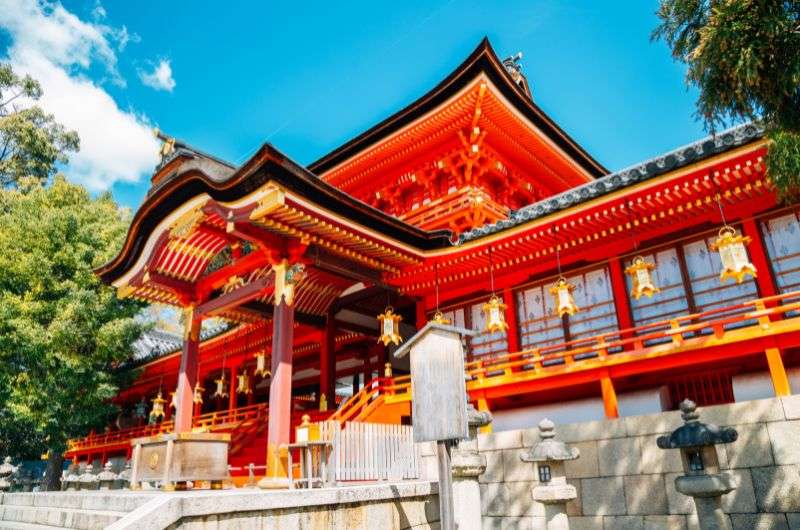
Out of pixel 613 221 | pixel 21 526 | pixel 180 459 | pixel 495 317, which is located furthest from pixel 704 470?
pixel 21 526

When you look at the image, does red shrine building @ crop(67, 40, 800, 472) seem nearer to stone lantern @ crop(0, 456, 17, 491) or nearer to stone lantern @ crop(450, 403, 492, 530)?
stone lantern @ crop(450, 403, 492, 530)

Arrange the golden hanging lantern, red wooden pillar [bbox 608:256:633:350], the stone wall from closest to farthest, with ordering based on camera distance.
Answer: the stone wall, red wooden pillar [bbox 608:256:633:350], the golden hanging lantern

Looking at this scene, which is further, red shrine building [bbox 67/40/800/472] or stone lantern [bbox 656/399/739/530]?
red shrine building [bbox 67/40/800/472]

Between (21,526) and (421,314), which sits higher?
(421,314)

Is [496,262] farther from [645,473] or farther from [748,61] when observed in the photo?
[748,61]

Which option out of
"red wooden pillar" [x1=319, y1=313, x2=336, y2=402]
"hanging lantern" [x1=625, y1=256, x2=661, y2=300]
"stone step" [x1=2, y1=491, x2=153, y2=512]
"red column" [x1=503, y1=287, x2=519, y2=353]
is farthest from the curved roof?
"stone step" [x1=2, y1=491, x2=153, y2=512]

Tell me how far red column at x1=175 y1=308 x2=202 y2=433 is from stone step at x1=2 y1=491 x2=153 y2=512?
11.6ft

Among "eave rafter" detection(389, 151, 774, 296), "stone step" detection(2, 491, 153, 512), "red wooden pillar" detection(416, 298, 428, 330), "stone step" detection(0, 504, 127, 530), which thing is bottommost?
"stone step" detection(0, 504, 127, 530)

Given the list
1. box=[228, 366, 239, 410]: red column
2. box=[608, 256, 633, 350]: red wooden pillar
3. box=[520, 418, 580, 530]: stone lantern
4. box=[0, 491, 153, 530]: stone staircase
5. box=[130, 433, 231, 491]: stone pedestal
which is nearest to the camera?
box=[0, 491, 153, 530]: stone staircase

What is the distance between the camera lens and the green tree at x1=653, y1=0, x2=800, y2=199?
16.1ft

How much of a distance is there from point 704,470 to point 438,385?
10.1ft

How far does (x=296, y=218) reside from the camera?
32.2 ft

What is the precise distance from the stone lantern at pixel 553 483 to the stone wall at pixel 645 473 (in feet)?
3.70

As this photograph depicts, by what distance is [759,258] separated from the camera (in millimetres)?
8859
